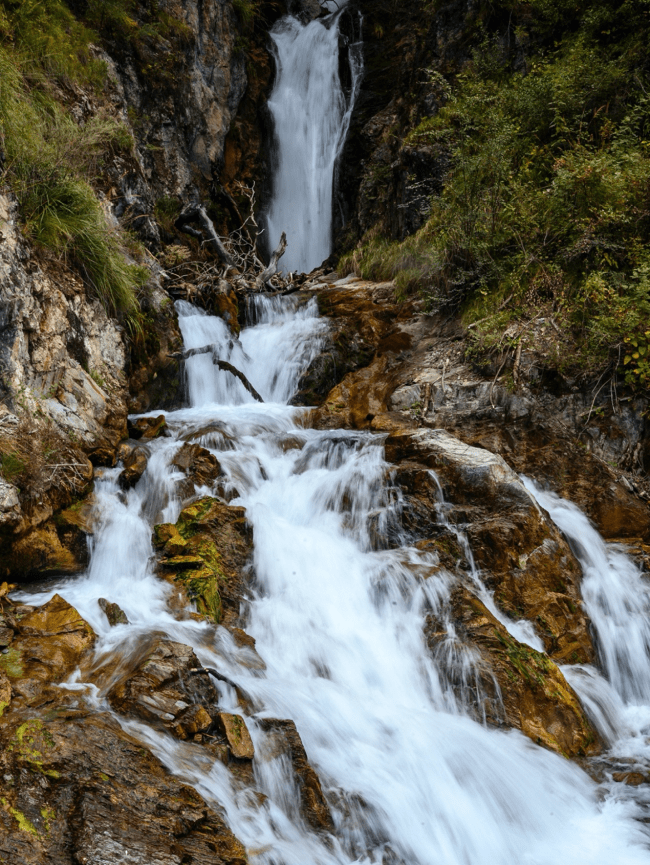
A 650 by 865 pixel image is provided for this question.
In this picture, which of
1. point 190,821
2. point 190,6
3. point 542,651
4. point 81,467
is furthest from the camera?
point 190,6

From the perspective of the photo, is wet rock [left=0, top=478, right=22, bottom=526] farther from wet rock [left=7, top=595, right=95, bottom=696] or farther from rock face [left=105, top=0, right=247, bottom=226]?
rock face [left=105, top=0, right=247, bottom=226]

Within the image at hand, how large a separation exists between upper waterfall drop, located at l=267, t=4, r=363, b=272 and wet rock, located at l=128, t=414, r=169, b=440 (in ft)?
33.0

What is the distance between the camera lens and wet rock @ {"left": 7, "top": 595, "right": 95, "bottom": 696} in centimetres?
313

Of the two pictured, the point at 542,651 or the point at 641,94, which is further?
the point at 641,94

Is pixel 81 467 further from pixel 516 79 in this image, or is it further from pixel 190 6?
pixel 190 6

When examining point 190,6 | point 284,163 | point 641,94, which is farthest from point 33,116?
point 284,163

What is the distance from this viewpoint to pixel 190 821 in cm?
249

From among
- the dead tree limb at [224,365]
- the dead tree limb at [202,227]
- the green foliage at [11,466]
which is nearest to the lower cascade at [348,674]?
the green foliage at [11,466]

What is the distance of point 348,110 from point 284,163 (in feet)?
7.81

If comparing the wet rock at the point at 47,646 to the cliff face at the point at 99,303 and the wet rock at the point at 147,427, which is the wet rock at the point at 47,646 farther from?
the wet rock at the point at 147,427

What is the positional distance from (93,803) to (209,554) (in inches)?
95.3

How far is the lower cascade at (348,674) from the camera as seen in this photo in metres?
3.06

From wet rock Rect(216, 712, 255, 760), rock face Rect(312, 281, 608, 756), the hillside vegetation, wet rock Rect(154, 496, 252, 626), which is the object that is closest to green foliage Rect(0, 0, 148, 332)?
wet rock Rect(154, 496, 252, 626)

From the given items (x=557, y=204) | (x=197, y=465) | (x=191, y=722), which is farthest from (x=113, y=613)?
(x=557, y=204)
